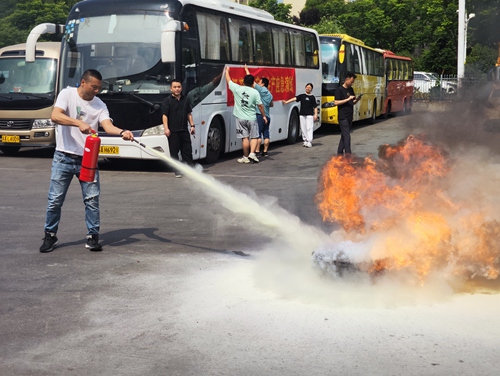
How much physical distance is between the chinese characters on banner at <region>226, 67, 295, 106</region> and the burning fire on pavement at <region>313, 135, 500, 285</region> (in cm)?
1095

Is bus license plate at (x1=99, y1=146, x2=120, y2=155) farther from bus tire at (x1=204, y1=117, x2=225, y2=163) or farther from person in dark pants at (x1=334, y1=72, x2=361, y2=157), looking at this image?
person in dark pants at (x1=334, y1=72, x2=361, y2=157)

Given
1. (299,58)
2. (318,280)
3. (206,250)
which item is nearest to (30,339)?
(318,280)

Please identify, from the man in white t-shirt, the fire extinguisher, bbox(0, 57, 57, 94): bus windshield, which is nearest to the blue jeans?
the man in white t-shirt

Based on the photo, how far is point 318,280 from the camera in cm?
622

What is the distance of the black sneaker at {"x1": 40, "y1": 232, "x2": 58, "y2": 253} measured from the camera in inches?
300

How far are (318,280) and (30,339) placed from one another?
2483 mm

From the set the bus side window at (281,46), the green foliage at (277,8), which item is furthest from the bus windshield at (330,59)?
the green foliage at (277,8)

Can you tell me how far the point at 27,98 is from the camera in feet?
59.8

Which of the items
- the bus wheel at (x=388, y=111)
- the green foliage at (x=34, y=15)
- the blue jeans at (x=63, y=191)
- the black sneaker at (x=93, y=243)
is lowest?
the bus wheel at (x=388, y=111)

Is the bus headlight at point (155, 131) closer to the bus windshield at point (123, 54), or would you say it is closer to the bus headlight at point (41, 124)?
the bus windshield at point (123, 54)

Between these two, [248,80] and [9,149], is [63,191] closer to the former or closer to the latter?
[248,80]

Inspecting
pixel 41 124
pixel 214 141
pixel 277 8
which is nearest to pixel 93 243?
pixel 214 141

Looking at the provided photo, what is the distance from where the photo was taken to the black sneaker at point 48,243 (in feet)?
25.0

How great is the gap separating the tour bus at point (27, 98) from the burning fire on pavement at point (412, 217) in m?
12.6
